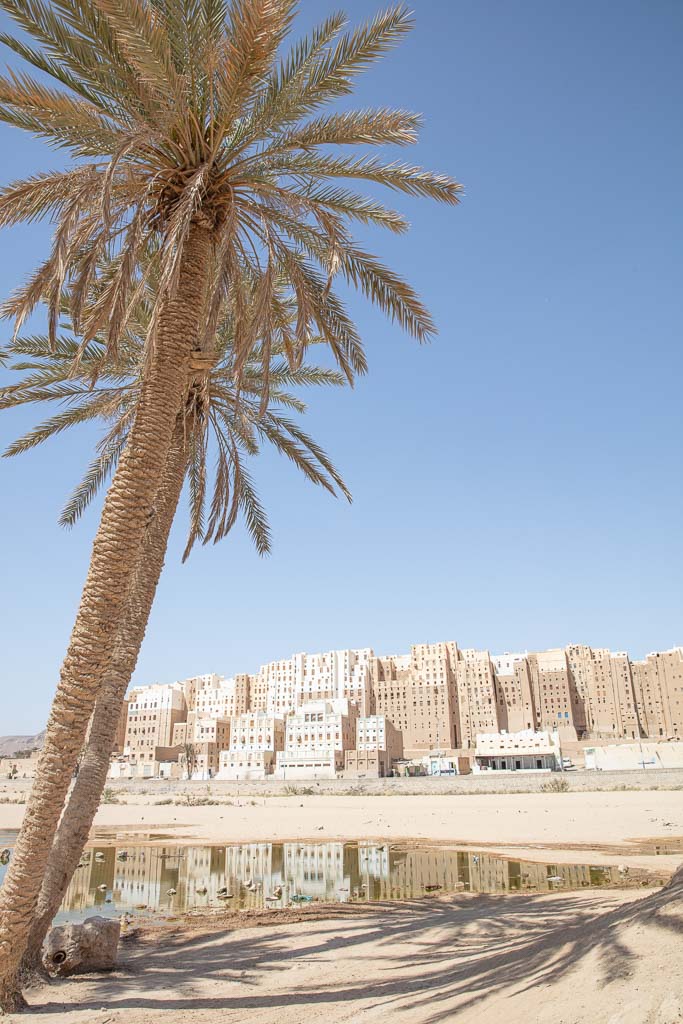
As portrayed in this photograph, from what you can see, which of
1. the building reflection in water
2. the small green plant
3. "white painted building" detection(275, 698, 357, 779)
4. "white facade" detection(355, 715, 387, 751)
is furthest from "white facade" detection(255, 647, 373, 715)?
the building reflection in water

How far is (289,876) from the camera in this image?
19281 mm

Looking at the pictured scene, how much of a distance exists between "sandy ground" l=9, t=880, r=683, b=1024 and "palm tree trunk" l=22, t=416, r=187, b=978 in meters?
1.00

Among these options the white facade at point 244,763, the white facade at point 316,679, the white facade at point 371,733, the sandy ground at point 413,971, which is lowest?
the sandy ground at point 413,971

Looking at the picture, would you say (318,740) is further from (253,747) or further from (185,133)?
(185,133)

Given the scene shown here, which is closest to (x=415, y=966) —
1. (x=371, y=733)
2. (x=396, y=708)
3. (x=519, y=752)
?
(x=519, y=752)

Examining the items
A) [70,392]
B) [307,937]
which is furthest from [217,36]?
[307,937]

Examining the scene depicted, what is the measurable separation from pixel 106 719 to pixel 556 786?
47.2 meters

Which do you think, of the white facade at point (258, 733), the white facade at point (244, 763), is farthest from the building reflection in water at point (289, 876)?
the white facade at point (258, 733)

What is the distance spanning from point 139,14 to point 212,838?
30.2m

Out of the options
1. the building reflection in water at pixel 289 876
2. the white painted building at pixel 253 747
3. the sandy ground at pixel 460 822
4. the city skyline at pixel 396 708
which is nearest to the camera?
the building reflection in water at pixel 289 876

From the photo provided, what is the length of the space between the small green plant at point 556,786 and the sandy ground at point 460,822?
375 cm

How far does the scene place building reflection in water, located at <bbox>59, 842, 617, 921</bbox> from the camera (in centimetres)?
1549

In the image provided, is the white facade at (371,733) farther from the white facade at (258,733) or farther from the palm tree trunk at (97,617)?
the palm tree trunk at (97,617)

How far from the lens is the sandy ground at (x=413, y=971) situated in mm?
4746
